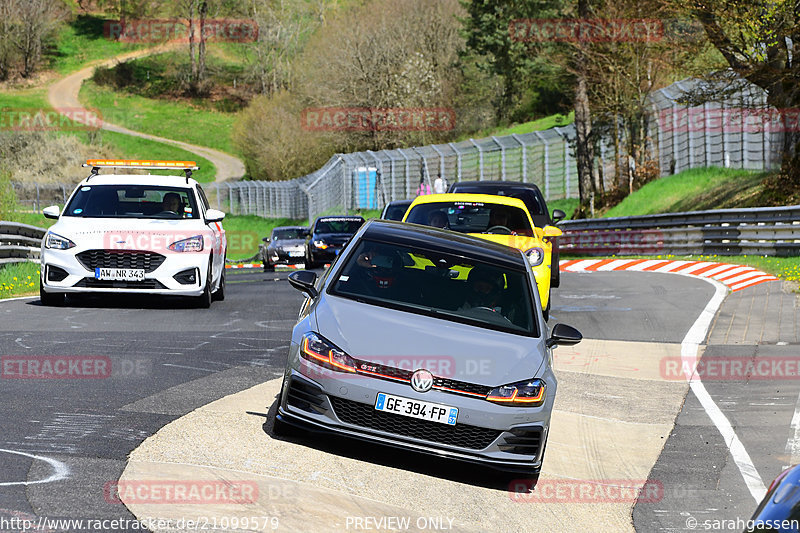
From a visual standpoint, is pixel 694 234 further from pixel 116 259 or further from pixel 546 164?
pixel 546 164

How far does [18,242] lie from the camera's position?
2378 cm

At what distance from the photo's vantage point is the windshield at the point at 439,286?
797 cm

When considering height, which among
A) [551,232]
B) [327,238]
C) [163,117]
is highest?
[551,232]

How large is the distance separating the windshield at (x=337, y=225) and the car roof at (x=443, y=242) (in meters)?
23.1

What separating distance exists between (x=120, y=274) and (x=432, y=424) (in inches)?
347

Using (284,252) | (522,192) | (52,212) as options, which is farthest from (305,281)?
(284,252)

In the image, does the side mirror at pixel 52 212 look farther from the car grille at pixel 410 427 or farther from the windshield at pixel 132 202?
the car grille at pixel 410 427

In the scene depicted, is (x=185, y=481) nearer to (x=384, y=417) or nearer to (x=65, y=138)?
(x=384, y=417)

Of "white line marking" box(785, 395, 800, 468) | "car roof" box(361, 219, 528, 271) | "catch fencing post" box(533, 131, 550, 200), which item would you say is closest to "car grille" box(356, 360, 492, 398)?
"car roof" box(361, 219, 528, 271)

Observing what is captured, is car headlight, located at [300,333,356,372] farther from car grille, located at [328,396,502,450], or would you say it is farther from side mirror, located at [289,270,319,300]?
side mirror, located at [289,270,319,300]

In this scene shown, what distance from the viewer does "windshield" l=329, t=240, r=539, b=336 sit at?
Result: 7969mm

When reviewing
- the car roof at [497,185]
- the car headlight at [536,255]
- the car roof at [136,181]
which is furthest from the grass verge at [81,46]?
the car headlight at [536,255]

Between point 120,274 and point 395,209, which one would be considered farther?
point 395,209

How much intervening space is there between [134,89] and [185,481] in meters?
127
